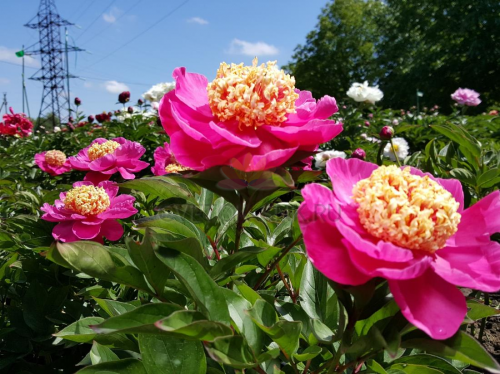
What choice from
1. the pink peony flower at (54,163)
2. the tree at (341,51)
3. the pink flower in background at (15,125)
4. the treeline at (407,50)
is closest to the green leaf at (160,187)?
the pink peony flower at (54,163)

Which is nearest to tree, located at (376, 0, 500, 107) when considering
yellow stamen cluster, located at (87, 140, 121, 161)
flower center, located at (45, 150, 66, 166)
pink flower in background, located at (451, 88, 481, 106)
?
pink flower in background, located at (451, 88, 481, 106)

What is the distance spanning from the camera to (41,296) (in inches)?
49.7

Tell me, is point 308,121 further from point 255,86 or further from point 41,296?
point 41,296

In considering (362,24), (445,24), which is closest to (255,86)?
(445,24)

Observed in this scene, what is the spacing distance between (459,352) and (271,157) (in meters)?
0.36

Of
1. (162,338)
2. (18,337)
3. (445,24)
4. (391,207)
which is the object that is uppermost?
(445,24)

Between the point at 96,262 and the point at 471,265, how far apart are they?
580 mm

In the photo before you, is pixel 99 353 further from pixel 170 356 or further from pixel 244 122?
pixel 244 122

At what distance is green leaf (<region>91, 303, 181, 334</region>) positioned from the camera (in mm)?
590

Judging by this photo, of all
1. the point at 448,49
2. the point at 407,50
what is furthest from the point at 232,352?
the point at 407,50

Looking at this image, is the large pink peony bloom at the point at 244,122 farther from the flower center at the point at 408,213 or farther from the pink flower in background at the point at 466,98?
the pink flower in background at the point at 466,98

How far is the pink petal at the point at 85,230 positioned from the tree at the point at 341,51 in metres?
28.0

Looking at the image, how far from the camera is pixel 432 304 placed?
1.71ft

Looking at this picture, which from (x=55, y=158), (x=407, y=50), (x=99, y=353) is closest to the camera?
(x=99, y=353)
